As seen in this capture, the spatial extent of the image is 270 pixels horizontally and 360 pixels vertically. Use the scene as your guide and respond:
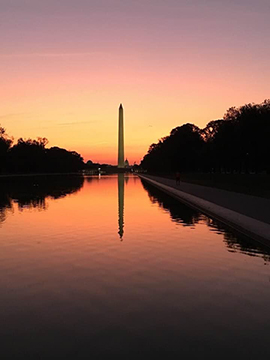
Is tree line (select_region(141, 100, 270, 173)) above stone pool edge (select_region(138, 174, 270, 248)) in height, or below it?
above

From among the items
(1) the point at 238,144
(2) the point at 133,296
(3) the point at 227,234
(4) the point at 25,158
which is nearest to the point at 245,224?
(3) the point at 227,234

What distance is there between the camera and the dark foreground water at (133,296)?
5516mm

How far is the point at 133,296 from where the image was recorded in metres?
7.68

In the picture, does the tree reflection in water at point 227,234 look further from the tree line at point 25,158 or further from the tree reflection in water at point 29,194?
the tree line at point 25,158

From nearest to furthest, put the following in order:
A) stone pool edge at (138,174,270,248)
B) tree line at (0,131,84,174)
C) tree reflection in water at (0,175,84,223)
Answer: stone pool edge at (138,174,270,248)
tree reflection in water at (0,175,84,223)
tree line at (0,131,84,174)

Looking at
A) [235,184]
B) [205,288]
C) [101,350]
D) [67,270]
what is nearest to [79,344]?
[101,350]

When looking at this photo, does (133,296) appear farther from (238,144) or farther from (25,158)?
(25,158)

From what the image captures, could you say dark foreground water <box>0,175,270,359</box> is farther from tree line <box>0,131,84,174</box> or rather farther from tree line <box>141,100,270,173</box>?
tree line <box>0,131,84,174</box>

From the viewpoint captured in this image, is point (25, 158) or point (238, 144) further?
point (25, 158)

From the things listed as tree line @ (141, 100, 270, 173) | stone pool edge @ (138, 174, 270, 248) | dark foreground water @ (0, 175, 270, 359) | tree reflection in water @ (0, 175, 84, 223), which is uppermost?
tree line @ (141, 100, 270, 173)

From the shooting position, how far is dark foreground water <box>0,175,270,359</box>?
18.1ft

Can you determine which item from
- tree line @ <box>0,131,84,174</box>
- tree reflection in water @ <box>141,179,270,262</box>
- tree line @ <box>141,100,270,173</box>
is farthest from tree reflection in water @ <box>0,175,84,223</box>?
tree line @ <box>0,131,84,174</box>

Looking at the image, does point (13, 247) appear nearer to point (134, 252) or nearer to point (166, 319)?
point (134, 252)

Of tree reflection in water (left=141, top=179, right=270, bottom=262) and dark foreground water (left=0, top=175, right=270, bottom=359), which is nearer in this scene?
dark foreground water (left=0, top=175, right=270, bottom=359)
